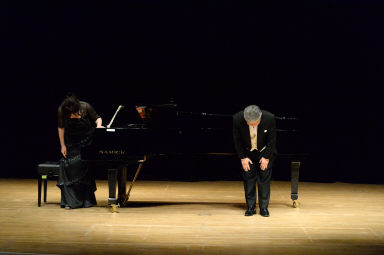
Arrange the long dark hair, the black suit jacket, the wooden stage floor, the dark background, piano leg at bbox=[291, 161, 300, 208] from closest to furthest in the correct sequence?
the wooden stage floor, the black suit jacket, the long dark hair, piano leg at bbox=[291, 161, 300, 208], the dark background

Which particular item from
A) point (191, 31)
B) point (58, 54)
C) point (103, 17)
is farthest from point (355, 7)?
point (58, 54)

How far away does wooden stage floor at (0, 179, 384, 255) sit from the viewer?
4117mm

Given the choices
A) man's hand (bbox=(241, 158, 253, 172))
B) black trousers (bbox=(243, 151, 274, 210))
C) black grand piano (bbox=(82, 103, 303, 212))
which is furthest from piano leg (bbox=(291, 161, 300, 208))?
man's hand (bbox=(241, 158, 253, 172))

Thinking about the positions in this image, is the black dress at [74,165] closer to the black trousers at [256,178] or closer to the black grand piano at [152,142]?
the black grand piano at [152,142]

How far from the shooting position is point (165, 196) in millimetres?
6684

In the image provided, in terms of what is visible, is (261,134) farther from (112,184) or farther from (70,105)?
(70,105)

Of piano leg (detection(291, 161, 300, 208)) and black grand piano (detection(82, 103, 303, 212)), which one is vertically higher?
black grand piano (detection(82, 103, 303, 212))

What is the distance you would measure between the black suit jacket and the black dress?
4.79ft

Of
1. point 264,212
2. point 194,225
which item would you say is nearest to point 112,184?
point 194,225

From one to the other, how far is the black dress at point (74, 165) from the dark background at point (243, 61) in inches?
83.8

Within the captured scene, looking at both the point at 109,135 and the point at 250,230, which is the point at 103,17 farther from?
the point at 250,230

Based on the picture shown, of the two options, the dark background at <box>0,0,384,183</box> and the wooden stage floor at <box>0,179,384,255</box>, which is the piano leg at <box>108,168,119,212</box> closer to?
the wooden stage floor at <box>0,179,384,255</box>

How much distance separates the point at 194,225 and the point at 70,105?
5.75 feet

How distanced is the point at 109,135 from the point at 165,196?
60.9 inches
